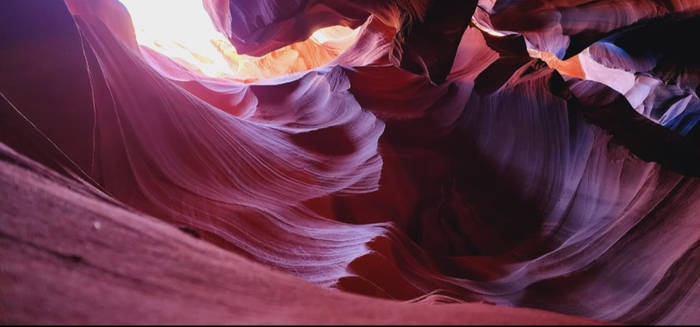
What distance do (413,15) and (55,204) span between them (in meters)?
4.50

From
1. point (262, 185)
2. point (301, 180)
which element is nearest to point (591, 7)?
point (301, 180)

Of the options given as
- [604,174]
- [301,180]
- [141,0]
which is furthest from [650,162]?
[141,0]

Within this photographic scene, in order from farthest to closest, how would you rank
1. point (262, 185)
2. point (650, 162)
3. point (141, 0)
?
point (141, 0), point (262, 185), point (650, 162)

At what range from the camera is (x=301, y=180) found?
5.03 m

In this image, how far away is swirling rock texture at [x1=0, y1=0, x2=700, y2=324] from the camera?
3.92 feet

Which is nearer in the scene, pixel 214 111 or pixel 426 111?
pixel 214 111

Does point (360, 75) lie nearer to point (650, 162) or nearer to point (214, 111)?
point (214, 111)

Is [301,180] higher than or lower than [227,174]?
lower

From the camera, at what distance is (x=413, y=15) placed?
17.3ft

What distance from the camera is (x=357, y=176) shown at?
5266 millimetres

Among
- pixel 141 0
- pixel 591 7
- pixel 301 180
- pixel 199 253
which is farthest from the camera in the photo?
pixel 141 0

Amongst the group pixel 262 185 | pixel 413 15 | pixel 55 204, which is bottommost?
pixel 262 185

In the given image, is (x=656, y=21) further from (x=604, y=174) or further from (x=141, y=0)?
(x=141, y=0)

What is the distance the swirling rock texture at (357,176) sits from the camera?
120 cm
